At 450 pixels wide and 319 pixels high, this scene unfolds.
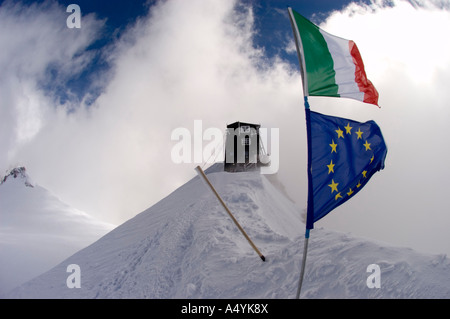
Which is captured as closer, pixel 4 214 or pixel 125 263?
pixel 125 263

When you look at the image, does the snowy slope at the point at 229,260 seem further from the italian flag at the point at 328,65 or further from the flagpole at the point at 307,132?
the italian flag at the point at 328,65

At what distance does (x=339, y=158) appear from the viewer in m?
8.82

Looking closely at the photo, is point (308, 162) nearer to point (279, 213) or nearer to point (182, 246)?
point (182, 246)

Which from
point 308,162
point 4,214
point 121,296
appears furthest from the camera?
point 4,214

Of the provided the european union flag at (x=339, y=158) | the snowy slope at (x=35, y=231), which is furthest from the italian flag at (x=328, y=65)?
the snowy slope at (x=35, y=231)

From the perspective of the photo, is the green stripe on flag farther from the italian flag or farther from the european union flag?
the european union flag

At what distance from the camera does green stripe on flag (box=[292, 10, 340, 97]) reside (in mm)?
8797

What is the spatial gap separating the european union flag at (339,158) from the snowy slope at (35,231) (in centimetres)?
2441

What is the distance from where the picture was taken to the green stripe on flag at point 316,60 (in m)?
8.80

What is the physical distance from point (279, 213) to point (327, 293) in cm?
1282

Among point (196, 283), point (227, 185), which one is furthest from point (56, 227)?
point (196, 283)

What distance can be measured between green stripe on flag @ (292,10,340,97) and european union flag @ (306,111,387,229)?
745mm

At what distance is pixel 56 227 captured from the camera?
47.5m

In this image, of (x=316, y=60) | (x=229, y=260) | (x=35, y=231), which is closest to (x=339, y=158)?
(x=316, y=60)
